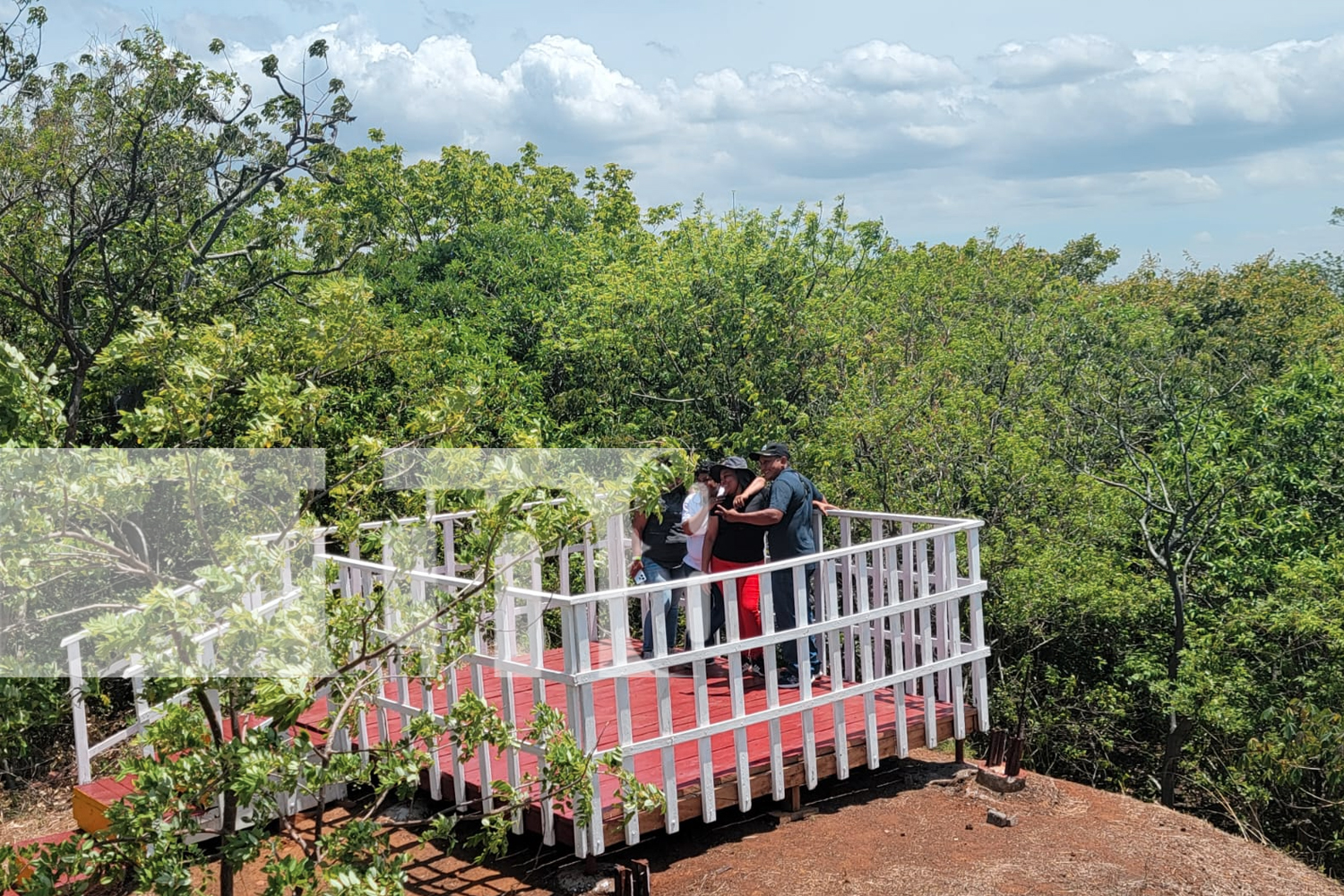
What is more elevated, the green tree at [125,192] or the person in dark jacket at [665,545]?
the green tree at [125,192]

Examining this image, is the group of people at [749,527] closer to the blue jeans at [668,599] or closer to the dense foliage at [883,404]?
the blue jeans at [668,599]

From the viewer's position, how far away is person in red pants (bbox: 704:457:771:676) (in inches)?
333

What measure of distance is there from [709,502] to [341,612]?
154 inches

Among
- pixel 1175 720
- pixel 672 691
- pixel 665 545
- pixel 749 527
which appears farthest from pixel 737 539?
pixel 1175 720

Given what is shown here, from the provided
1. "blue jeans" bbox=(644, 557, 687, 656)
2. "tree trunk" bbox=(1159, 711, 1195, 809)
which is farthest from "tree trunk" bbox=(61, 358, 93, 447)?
"tree trunk" bbox=(1159, 711, 1195, 809)

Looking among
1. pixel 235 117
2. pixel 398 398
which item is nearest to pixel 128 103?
pixel 235 117

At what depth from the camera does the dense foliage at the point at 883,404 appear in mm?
13203

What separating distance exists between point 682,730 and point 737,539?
5.28ft

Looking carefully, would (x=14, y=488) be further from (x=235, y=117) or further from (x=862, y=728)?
(x=235, y=117)

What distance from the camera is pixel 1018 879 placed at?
662 cm

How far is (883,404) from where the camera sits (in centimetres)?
1465

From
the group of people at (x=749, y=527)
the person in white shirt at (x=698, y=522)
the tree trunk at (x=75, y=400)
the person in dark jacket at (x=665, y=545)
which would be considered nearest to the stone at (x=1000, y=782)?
the group of people at (x=749, y=527)

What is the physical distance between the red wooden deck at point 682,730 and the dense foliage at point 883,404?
148 inches

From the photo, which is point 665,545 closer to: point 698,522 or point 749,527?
point 698,522
